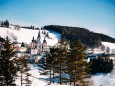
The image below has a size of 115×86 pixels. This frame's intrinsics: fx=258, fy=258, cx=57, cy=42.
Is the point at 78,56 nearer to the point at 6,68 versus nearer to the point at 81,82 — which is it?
the point at 81,82

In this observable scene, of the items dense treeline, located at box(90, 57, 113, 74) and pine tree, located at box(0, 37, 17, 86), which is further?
dense treeline, located at box(90, 57, 113, 74)

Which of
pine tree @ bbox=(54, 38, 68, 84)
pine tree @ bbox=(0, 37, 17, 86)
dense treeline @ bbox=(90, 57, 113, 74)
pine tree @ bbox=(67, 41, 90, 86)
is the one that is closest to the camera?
pine tree @ bbox=(0, 37, 17, 86)

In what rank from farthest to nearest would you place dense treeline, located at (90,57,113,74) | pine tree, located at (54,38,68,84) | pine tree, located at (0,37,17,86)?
dense treeline, located at (90,57,113,74)
pine tree, located at (54,38,68,84)
pine tree, located at (0,37,17,86)

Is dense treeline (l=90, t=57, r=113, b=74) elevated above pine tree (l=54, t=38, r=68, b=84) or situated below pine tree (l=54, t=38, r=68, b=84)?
below

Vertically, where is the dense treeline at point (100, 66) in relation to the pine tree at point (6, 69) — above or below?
below

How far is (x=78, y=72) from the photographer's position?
36.8 meters

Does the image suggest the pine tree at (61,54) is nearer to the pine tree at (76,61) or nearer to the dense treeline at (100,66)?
the pine tree at (76,61)

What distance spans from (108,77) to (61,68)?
182ft

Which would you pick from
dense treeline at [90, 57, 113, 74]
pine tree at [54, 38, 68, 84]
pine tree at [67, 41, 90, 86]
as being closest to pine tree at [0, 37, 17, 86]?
pine tree at [67, 41, 90, 86]

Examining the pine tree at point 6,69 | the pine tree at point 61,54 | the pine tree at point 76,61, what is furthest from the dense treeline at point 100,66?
the pine tree at point 6,69

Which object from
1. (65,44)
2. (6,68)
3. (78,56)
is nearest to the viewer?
(6,68)

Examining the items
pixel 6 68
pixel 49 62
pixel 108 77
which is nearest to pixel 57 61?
pixel 49 62

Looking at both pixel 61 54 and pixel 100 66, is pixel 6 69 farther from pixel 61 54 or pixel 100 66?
pixel 100 66

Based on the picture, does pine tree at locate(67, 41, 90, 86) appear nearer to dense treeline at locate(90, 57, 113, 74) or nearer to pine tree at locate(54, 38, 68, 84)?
pine tree at locate(54, 38, 68, 84)
